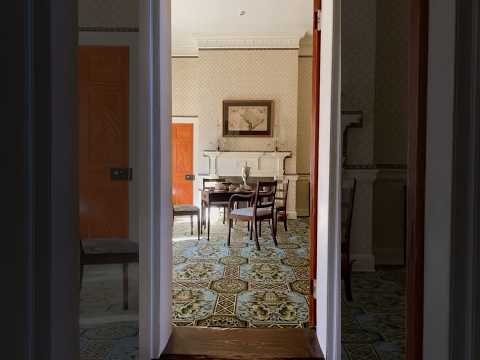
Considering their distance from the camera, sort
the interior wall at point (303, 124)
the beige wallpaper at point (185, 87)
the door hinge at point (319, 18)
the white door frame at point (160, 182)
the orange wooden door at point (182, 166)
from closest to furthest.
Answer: the white door frame at point (160, 182), the door hinge at point (319, 18), the interior wall at point (303, 124), the orange wooden door at point (182, 166), the beige wallpaper at point (185, 87)

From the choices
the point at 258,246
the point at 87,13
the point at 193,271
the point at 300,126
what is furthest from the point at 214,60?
the point at 87,13

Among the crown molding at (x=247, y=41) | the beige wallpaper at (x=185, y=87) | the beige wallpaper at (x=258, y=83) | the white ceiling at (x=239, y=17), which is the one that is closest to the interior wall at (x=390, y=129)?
the white ceiling at (x=239, y=17)

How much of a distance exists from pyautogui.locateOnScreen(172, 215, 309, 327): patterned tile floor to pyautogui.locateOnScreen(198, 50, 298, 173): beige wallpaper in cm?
287

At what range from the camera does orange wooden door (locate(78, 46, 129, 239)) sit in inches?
61.9

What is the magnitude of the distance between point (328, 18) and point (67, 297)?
2.16 m

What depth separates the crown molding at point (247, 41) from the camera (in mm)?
7965

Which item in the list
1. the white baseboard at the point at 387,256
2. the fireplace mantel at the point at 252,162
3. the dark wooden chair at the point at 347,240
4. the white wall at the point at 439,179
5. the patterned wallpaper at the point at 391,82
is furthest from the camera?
the fireplace mantel at the point at 252,162

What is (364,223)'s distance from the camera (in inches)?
121

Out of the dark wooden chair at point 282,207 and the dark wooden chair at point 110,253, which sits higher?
the dark wooden chair at point 110,253

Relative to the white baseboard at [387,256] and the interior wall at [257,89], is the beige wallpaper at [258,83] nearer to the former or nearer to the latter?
the interior wall at [257,89]

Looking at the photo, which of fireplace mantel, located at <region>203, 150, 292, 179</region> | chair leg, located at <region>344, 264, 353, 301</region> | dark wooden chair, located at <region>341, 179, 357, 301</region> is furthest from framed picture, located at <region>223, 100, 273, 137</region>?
chair leg, located at <region>344, 264, 353, 301</region>

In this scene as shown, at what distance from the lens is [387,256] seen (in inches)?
115

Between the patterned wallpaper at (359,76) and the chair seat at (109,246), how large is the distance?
2129 mm

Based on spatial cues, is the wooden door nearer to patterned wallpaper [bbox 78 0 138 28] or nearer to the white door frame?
the white door frame
